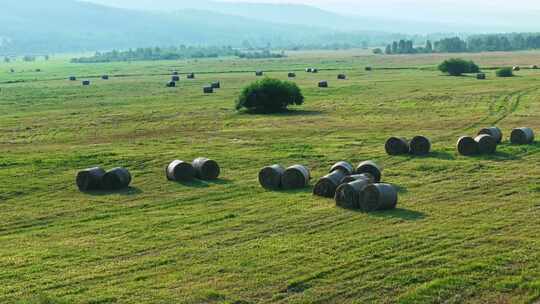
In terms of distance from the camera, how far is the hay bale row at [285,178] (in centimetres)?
3061

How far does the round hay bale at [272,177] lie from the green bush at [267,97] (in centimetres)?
3017

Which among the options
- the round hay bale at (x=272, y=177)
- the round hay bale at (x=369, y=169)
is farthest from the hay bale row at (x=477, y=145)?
the round hay bale at (x=272, y=177)

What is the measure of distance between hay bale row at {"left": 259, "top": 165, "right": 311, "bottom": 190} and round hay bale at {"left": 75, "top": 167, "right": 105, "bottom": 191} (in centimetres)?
612

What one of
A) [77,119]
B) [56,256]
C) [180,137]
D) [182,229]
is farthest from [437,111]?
[56,256]

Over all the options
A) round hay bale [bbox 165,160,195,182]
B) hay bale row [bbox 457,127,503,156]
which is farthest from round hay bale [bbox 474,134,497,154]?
round hay bale [bbox 165,160,195,182]

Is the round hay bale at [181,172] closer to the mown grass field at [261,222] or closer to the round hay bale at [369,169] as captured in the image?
the mown grass field at [261,222]

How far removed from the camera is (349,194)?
87.4 feet

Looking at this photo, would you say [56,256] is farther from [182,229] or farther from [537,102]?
[537,102]

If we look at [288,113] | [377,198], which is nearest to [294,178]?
[377,198]

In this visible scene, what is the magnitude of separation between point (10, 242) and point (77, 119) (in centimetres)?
3513

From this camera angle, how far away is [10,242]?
23.7 meters

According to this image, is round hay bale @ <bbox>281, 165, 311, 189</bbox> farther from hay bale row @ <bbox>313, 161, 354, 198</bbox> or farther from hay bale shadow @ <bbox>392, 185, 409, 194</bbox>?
hay bale shadow @ <bbox>392, 185, 409, 194</bbox>

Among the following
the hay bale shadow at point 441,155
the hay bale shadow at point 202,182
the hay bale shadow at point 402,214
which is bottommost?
the hay bale shadow at point 202,182

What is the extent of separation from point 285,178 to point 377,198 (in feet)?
17.9
